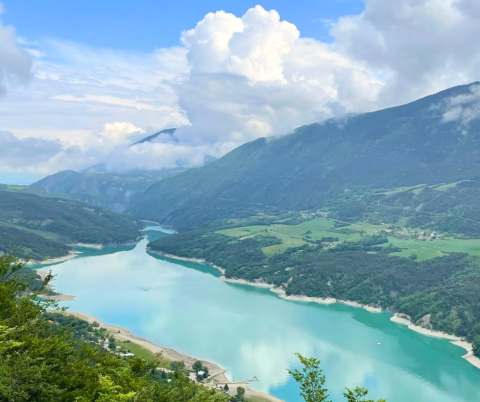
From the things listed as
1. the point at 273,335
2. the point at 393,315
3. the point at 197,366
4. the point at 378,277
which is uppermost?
the point at 378,277

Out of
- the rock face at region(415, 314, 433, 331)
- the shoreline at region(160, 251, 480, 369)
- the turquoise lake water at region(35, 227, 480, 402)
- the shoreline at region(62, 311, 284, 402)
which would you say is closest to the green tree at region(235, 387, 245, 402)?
the shoreline at region(62, 311, 284, 402)

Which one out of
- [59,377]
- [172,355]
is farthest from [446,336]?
[59,377]

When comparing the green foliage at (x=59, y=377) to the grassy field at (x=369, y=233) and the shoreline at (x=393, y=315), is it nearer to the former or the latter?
the shoreline at (x=393, y=315)

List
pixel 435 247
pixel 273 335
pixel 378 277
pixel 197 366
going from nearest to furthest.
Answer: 1. pixel 197 366
2. pixel 273 335
3. pixel 378 277
4. pixel 435 247

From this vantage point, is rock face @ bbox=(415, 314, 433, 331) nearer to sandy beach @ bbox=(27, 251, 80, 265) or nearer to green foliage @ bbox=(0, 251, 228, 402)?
green foliage @ bbox=(0, 251, 228, 402)

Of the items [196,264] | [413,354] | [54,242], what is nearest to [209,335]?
[413,354]

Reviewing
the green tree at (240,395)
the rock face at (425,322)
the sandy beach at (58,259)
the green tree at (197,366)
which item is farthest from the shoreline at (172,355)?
the sandy beach at (58,259)

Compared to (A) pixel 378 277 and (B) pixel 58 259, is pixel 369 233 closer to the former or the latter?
(A) pixel 378 277
